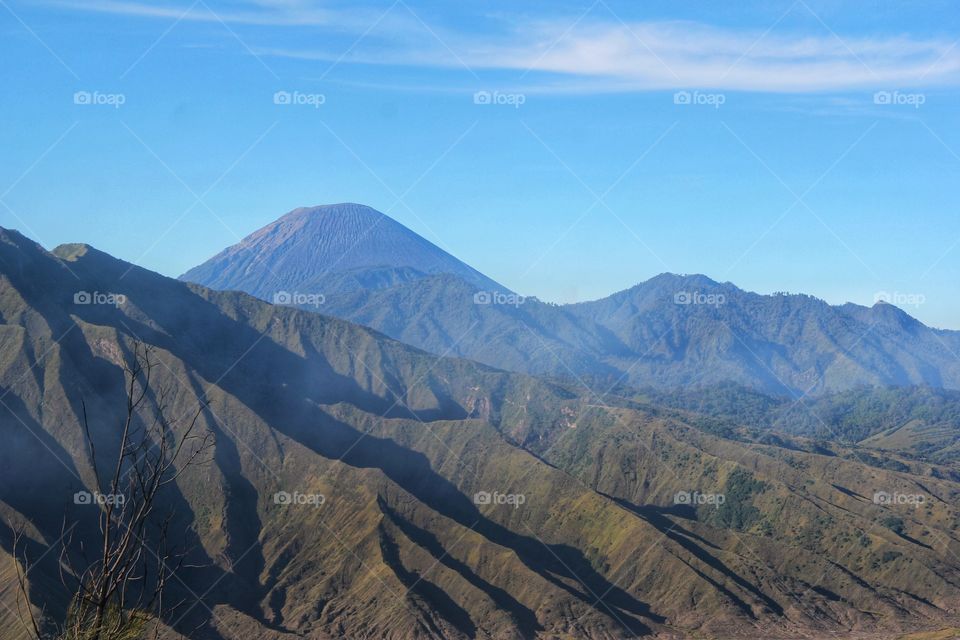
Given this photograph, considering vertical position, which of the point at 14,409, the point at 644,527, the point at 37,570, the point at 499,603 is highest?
the point at 644,527

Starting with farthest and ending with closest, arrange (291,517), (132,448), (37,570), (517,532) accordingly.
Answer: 1. (517,532)
2. (291,517)
3. (37,570)
4. (132,448)

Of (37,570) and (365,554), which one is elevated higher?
(365,554)

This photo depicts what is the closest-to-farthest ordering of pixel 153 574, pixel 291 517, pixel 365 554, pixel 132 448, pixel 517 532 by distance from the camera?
pixel 132 448 < pixel 153 574 < pixel 365 554 < pixel 291 517 < pixel 517 532

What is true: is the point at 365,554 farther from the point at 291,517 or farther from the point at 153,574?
the point at 153,574

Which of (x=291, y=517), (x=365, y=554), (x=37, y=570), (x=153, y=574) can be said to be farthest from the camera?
(x=291, y=517)

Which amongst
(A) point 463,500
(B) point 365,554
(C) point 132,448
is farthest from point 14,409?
(C) point 132,448

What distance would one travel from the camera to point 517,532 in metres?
174

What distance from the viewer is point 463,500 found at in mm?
184500

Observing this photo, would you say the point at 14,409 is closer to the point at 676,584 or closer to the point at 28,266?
the point at 28,266

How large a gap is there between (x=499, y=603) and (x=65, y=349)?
86509 millimetres

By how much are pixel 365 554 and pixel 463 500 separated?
126 feet

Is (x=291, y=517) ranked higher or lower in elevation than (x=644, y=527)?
lower

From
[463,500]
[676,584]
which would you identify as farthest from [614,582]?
Answer: [463,500]

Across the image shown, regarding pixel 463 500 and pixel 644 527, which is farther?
pixel 463 500
